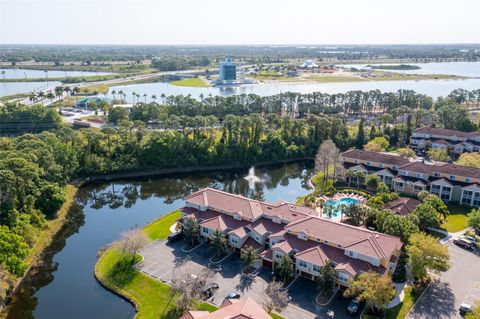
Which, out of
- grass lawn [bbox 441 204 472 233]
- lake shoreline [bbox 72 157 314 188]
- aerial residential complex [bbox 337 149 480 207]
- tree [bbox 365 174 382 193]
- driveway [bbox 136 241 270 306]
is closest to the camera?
driveway [bbox 136 241 270 306]

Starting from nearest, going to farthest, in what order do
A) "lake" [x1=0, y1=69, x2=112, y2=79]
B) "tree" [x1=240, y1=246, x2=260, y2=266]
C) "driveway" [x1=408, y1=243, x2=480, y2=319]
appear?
"driveway" [x1=408, y1=243, x2=480, y2=319], "tree" [x1=240, y1=246, x2=260, y2=266], "lake" [x1=0, y1=69, x2=112, y2=79]

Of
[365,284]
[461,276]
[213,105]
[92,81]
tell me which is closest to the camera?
[365,284]

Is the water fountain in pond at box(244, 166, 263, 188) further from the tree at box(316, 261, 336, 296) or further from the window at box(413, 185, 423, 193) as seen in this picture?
the tree at box(316, 261, 336, 296)

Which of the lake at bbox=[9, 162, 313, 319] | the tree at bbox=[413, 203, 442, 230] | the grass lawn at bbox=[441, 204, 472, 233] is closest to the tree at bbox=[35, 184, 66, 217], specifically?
the lake at bbox=[9, 162, 313, 319]

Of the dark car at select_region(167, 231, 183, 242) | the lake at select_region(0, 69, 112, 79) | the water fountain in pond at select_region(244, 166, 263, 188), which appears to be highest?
the lake at select_region(0, 69, 112, 79)

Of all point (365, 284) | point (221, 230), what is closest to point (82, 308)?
point (221, 230)

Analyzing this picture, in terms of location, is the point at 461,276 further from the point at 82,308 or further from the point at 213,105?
the point at 213,105
